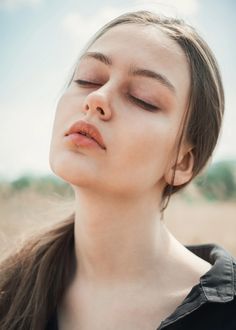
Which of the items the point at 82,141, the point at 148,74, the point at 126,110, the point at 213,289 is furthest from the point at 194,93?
the point at 213,289

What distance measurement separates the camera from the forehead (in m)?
1.98

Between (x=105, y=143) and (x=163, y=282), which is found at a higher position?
(x=105, y=143)

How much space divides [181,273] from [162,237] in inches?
7.9

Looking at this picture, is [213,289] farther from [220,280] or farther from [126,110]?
[126,110]

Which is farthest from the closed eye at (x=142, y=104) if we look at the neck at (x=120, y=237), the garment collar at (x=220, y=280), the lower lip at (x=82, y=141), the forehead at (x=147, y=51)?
the garment collar at (x=220, y=280)

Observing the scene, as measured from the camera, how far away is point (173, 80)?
6.61ft

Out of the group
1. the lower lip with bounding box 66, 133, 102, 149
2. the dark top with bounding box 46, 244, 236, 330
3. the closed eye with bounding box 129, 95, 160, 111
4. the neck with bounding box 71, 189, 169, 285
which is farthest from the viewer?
the neck with bounding box 71, 189, 169, 285

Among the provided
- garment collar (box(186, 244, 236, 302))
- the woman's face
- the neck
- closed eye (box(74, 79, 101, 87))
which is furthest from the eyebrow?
garment collar (box(186, 244, 236, 302))

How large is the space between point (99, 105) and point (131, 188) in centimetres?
36

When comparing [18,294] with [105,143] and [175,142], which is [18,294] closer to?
[105,143]

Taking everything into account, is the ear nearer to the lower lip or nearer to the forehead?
the forehead

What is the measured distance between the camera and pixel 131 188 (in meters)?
1.96

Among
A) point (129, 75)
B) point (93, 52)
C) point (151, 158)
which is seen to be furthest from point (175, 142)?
point (93, 52)

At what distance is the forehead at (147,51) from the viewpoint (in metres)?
1.98
